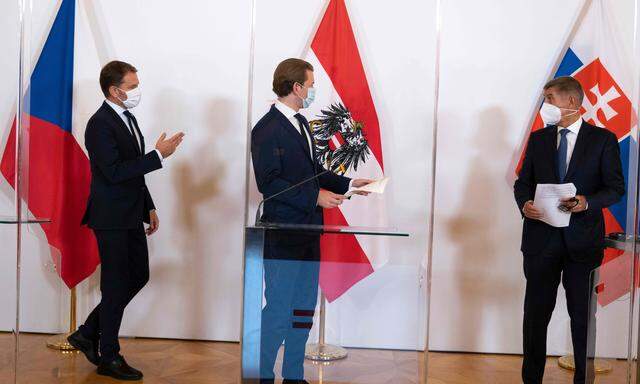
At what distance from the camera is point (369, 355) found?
236cm

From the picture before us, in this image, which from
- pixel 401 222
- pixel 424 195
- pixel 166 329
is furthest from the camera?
pixel 166 329

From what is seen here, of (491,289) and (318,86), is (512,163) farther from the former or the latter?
(318,86)

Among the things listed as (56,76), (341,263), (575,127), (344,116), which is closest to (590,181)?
(575,127)

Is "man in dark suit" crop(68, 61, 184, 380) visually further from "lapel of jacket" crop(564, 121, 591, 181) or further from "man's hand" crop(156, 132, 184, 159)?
"lapel of jacket" crop(564, 121, 591, 181)

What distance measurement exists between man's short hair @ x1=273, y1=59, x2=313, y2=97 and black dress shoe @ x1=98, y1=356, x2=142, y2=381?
1428mm

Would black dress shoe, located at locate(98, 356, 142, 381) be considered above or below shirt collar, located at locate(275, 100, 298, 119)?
below

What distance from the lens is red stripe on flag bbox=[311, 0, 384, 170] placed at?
2.76 meters

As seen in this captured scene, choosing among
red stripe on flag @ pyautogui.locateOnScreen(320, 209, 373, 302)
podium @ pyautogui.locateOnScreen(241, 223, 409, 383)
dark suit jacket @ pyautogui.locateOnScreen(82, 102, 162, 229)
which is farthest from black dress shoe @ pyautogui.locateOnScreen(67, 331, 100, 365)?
red stripe on flag @ pyautogui.locateOnScreen(320, 209, 373, 302)

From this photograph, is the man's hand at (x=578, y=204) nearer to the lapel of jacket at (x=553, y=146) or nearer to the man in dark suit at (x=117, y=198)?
the lapel of jacket at (x=553, y=146)

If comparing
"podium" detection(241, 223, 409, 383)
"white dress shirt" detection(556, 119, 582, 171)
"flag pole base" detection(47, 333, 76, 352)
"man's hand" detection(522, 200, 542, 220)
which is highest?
"white dress shirt" detection(556, 119, 582, 171)

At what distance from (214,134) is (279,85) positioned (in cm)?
127

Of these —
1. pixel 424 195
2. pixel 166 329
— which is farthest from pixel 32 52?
pixel 424 195

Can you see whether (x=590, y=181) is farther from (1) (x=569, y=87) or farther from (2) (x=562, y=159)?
(1) (x=569, y=87)

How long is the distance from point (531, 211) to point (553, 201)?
0.10 m
